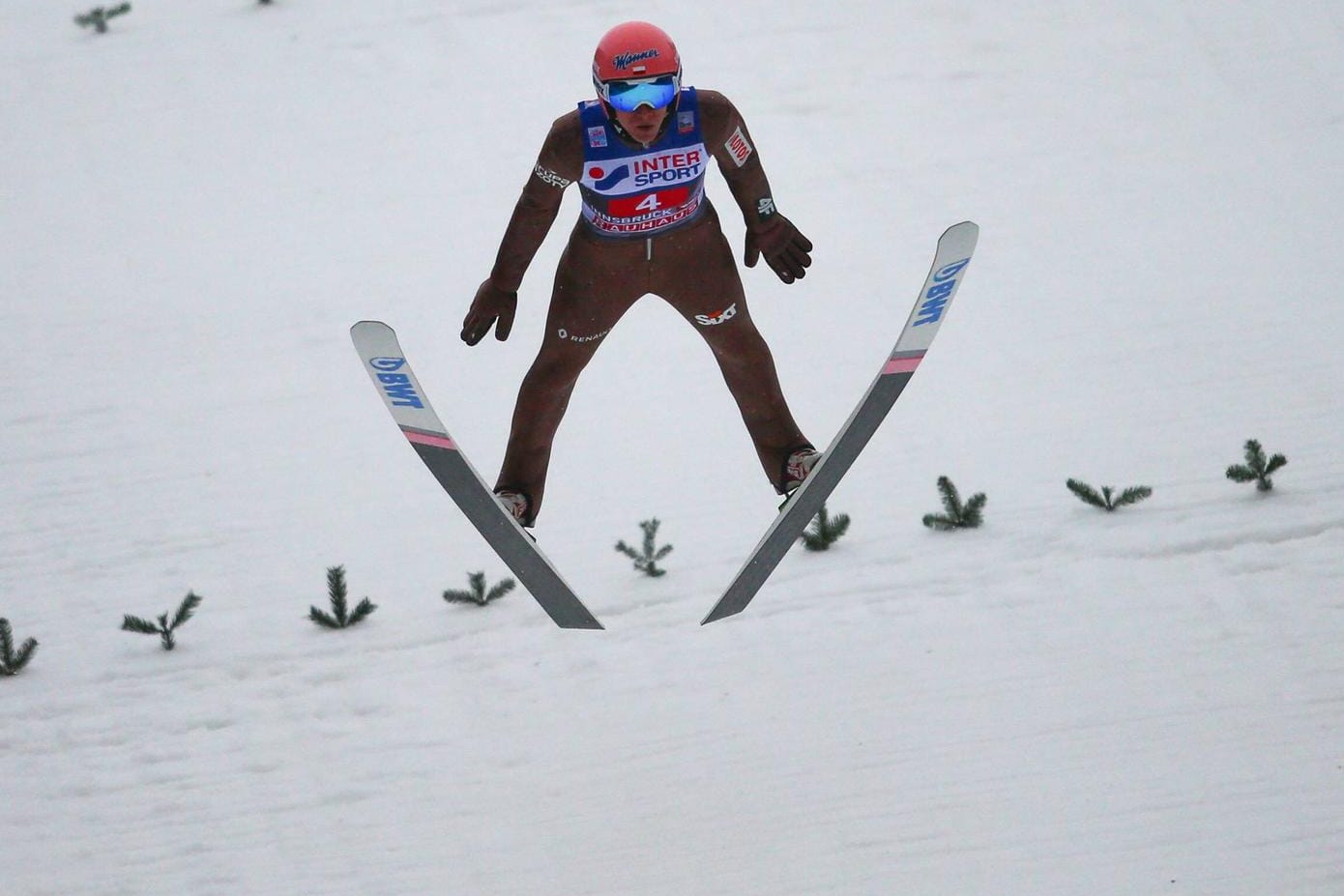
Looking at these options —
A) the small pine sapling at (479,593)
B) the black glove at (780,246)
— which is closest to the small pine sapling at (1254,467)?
the black glove at (780,246)

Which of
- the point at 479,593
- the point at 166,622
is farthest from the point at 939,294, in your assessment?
the point at 166,622

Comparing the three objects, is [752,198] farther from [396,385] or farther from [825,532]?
[825,532]

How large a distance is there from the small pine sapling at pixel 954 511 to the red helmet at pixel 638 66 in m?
2.77

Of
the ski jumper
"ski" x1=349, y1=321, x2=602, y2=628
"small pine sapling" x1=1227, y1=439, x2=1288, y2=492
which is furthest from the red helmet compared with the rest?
"small pine sapling" x1=1227, y1=439, x2=1288, y2=492

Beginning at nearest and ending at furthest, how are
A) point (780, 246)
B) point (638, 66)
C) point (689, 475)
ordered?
point (638, 66)
point (780, 246)
point (689, 475)

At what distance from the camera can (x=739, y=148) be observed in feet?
13.1

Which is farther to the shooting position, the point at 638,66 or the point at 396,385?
the point at 396,385

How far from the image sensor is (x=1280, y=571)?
5.76 m

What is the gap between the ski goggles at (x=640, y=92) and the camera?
12.2ft

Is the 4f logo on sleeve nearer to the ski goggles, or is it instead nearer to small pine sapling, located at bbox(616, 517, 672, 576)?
the ski goggles

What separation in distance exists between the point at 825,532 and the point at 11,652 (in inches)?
128

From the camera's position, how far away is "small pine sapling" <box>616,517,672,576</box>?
595cm

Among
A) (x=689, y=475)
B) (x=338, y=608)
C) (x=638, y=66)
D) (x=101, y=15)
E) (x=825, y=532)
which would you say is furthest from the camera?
(x=101, y=15)

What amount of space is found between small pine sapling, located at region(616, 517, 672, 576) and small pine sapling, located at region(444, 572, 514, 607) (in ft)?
1.58
